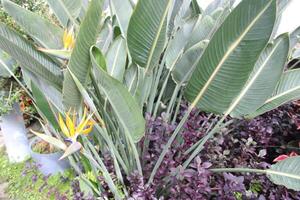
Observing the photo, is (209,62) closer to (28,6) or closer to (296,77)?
(296,77)

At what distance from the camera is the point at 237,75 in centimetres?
96

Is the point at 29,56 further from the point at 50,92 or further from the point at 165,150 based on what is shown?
the point at 165,150

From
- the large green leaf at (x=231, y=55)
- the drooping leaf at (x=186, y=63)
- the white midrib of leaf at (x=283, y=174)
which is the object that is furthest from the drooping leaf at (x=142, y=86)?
the white midrib of leaf at (x=283, y=174)

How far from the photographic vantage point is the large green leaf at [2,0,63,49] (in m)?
1.18

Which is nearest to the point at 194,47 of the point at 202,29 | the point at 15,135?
the point at 202,29

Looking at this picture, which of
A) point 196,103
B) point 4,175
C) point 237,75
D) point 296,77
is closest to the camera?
point 237,75

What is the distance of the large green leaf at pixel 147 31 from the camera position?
37.4 inches

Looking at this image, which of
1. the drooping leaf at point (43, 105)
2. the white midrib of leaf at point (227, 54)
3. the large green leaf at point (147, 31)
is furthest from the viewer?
the drooping leaf at point (43, 105)

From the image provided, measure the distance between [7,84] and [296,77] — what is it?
4.86 feet

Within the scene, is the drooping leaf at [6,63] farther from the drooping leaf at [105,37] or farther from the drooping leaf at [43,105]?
the drooping leaf at [105,37]

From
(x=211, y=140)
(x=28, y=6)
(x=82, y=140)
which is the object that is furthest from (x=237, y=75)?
(x=28, y=6)

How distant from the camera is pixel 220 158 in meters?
1.38

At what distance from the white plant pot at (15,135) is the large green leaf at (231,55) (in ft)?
4.04

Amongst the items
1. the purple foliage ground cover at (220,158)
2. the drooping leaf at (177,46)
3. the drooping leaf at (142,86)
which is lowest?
the purple foliage ground cover at (220,158)
